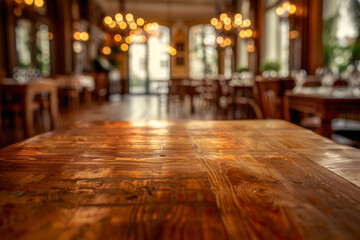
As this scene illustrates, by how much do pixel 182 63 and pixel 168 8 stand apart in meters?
3.07

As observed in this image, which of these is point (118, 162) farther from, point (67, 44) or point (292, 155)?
point (67, 44)

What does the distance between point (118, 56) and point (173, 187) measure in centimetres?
1507

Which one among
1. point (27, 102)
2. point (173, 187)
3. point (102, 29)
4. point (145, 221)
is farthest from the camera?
point (102, 29)

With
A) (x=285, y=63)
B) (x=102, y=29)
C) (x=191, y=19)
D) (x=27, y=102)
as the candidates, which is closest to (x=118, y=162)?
(x=27, y=102)

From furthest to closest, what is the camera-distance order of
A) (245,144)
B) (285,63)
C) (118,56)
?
(118,56) → (285,63) → (245,144)

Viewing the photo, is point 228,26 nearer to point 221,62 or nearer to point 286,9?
point 286,9

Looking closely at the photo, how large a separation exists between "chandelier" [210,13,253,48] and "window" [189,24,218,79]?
18.8 feet

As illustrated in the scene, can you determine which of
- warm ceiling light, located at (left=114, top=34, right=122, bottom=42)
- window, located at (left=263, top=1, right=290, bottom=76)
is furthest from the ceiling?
warm ceiling light, located at (left=114, top=34, right=122, bottom=42)

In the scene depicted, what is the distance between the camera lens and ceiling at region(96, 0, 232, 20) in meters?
12.9

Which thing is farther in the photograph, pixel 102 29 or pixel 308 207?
pixel 102 29

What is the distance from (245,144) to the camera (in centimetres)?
86

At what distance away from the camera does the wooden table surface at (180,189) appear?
0.37 m

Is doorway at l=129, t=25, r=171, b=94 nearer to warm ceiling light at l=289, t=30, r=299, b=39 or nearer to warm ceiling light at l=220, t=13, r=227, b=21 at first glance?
warm ceiling light at l=220, t=13, r=227, b=21

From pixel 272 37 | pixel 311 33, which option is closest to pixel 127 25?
pixel 272 37
